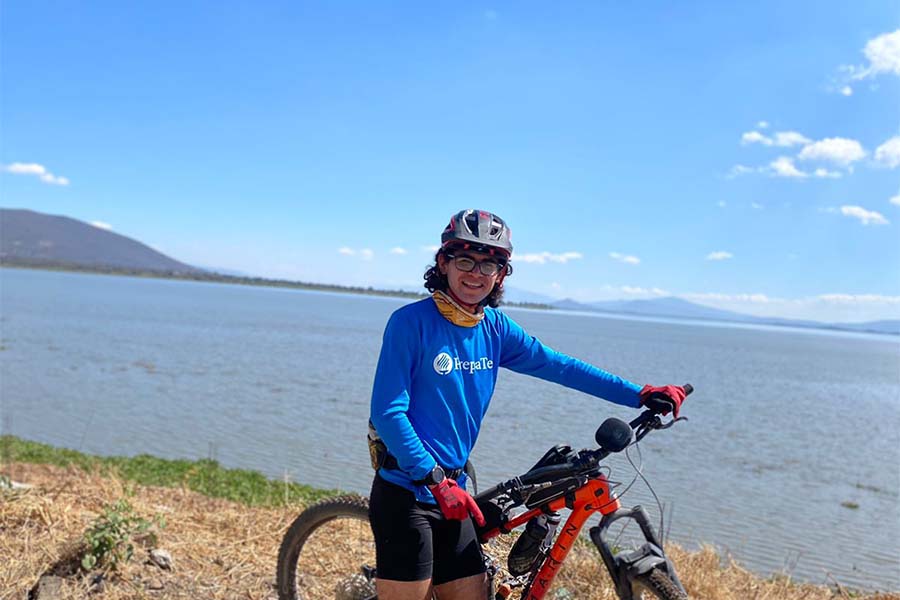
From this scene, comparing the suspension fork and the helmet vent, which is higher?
the helmet vent

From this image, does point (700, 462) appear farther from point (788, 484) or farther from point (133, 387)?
point (133, 387)

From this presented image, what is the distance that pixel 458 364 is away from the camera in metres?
3.21

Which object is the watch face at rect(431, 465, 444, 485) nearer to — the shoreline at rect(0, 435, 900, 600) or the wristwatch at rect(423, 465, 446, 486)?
the wristwatch at rect(423, 465, 446, 486)

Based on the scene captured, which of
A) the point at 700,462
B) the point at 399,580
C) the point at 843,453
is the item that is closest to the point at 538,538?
the point at 399,580

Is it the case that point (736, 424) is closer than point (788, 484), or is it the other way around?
point (788, 484)

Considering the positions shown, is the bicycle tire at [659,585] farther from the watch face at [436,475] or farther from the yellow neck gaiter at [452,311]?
the yellow neck gaiter at [452,311]

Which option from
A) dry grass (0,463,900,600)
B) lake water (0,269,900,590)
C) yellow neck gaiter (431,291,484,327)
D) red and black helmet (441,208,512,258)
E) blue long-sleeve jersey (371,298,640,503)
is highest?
red and black helmet (441,208,512,258)

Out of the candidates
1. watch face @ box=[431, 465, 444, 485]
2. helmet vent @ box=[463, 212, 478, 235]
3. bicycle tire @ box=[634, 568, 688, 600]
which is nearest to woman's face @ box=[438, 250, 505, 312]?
helmet vent @ box=[463, 212, 478, 235]

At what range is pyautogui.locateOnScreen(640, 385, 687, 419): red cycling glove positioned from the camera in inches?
133

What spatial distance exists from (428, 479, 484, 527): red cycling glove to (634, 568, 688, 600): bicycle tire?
0.98 metres

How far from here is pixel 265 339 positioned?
4384 cm

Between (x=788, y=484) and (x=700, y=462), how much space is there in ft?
6.23

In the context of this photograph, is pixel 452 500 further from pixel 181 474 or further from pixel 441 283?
pixel 181 474

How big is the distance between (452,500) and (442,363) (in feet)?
2.02
